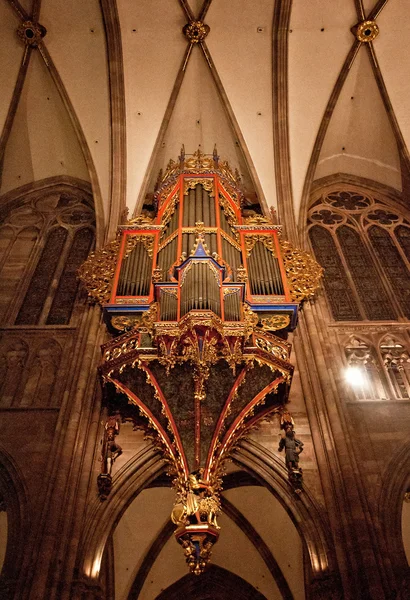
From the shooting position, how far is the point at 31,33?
1341 centimetres

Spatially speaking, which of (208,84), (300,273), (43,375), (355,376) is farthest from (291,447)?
(208,84)

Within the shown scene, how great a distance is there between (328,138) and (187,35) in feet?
14.6

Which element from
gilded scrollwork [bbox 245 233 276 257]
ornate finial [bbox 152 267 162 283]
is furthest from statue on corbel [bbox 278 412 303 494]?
gilded scrollwork [bbox 245 233 276 257]

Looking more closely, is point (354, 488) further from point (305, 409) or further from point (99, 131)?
point (99, 131)

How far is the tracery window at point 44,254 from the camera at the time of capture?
441 inches

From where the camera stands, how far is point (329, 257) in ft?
42.3

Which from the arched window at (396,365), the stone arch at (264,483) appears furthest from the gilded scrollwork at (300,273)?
the stone arch at (264,483)

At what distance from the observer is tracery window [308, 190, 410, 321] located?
11391 millimetres

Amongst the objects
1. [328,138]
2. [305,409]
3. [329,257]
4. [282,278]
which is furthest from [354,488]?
[328,138]

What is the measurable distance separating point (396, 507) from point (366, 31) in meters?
11.1

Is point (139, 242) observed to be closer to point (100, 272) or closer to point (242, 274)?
point (100, 272)

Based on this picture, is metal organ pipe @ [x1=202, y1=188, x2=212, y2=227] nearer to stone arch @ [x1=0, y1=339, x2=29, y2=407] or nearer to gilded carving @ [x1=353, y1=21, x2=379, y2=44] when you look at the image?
stone arch @ [x1=0, y1=339, x2=29, y2=407]

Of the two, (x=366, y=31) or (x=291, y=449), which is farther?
(x=366, y=31)

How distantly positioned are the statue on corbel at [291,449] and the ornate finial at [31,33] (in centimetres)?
1104
